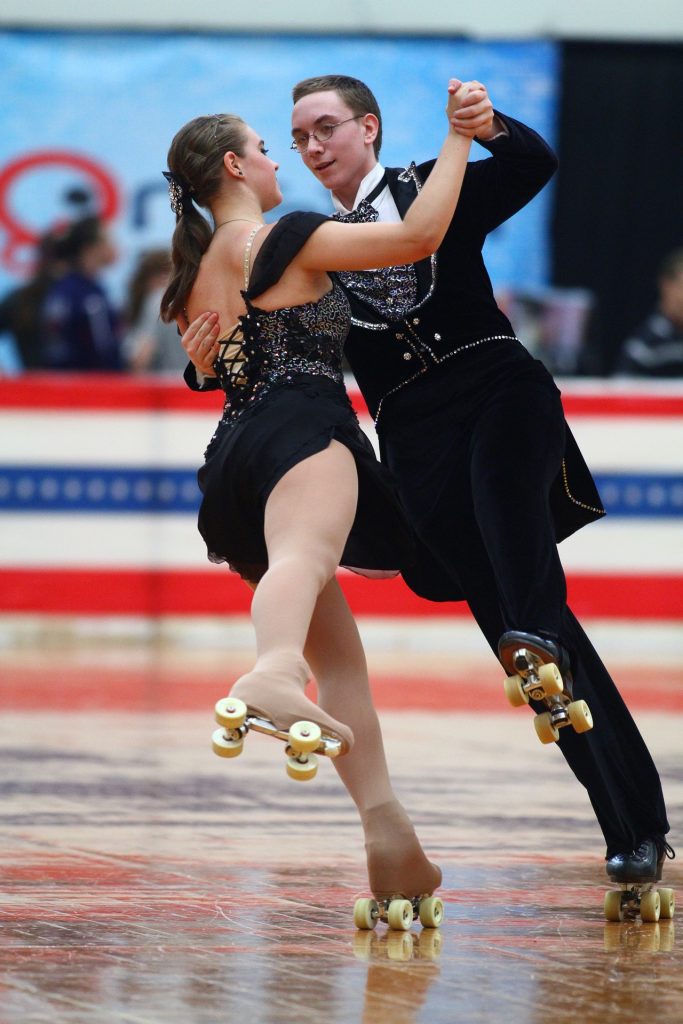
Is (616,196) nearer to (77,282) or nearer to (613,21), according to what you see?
(613,21)

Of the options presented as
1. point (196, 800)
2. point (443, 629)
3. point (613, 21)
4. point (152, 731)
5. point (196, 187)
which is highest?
point (196, 187)

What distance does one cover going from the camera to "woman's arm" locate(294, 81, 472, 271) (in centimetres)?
374

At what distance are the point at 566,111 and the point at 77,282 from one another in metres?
4.77

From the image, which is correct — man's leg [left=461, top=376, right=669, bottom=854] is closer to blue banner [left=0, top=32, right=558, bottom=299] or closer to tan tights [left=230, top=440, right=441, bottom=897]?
tan tights [left=230, top=440, right=441, bottom=897]

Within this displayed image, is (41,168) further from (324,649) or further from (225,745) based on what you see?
(225,745)

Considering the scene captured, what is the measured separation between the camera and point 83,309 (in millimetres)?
10891

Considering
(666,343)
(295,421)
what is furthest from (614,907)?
(666,343)

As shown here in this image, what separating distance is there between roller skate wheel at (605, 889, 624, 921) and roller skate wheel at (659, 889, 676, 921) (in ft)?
0.29

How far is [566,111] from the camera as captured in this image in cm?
1398

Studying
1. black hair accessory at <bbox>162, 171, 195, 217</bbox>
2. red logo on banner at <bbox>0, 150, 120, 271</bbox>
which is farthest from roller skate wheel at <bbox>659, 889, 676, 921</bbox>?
red logo on banner at <bbox>0, 150, 120, 271</bbox>

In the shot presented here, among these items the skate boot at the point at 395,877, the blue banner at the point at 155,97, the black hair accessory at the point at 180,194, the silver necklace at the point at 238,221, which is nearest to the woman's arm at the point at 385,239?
the silver necklace at the point at 238,221

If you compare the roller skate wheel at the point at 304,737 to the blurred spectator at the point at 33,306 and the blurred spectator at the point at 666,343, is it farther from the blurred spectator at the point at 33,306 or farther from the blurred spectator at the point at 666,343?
the blurred spectator at the point at 33,306

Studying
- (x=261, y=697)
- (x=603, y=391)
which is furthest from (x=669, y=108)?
(x=261, y=697)

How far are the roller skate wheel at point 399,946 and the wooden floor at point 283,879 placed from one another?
1cm
